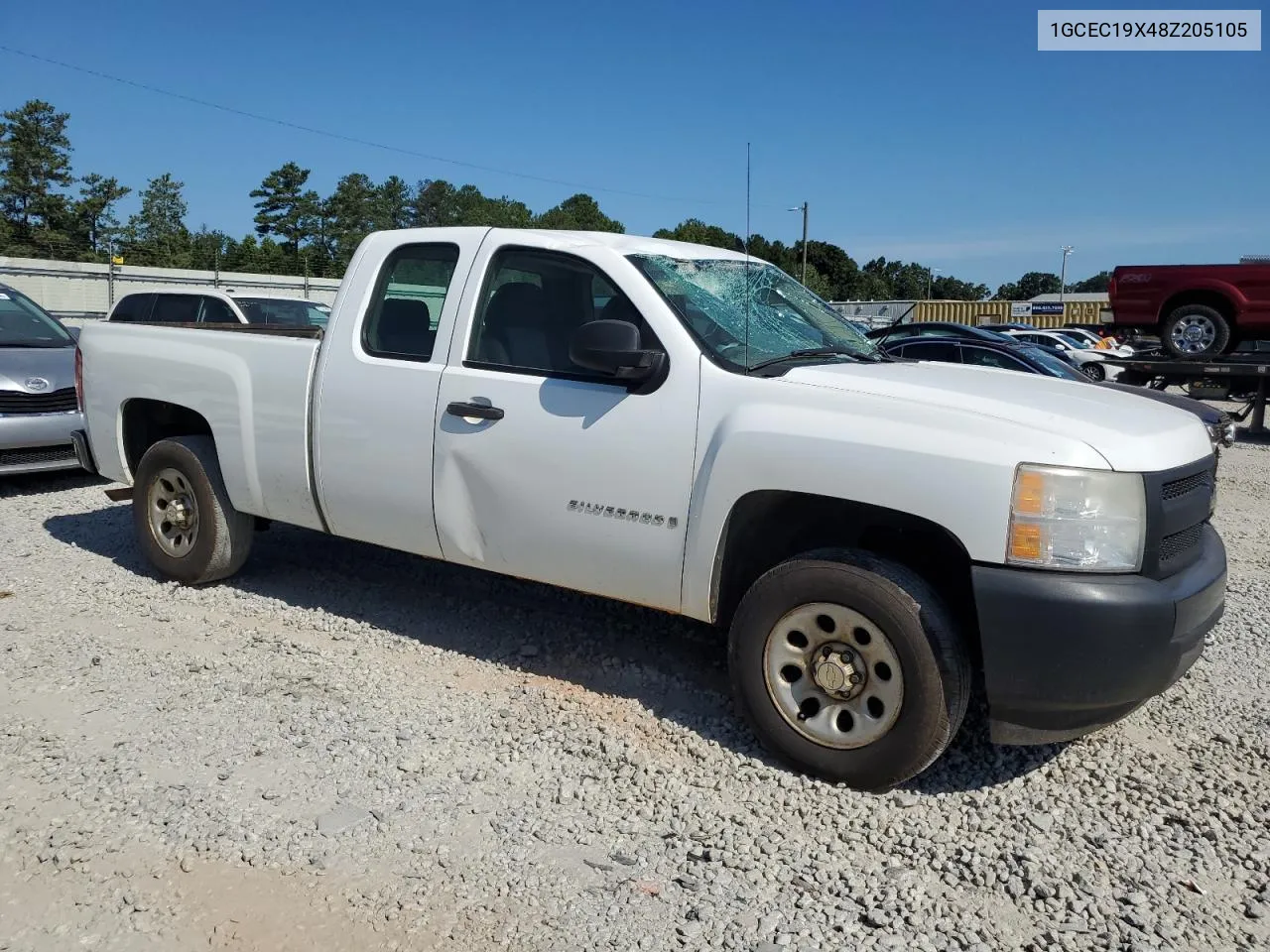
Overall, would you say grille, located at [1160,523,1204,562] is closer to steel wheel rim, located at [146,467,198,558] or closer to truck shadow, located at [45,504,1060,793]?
truck shadow, located at [45,504,1060,793]

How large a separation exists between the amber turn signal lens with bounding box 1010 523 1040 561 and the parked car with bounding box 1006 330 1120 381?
13.5 m

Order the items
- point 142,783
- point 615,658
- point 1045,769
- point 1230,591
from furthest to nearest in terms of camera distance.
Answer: point 1230,591 → point 615,658 → point 1045,769 → point 142,783

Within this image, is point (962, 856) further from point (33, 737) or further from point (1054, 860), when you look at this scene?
point (33, 737)

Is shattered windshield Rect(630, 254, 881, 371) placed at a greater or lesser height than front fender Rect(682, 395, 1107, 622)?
greater

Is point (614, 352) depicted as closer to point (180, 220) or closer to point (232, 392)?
point (232, 392)

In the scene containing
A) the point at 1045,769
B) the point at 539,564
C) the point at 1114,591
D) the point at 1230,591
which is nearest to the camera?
the point at 1114,591

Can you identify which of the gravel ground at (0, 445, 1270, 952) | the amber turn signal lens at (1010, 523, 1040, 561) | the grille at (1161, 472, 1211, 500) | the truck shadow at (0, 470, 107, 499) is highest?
the grille at (1161, 472, 1211, 500)

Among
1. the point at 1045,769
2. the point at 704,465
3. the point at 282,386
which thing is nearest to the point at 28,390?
the point at 282,386

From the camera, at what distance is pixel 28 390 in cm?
846

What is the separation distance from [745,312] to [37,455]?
22.0 feet

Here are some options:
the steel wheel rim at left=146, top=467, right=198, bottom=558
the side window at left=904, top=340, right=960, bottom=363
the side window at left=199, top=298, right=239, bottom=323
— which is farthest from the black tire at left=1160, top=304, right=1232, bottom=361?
the steel wheel rim at left=146, top=467, right=198, bottom=558

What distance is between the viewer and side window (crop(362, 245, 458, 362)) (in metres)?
4.78

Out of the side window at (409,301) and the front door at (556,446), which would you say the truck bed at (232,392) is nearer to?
the side window at (409,301)

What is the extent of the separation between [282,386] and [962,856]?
368cm
